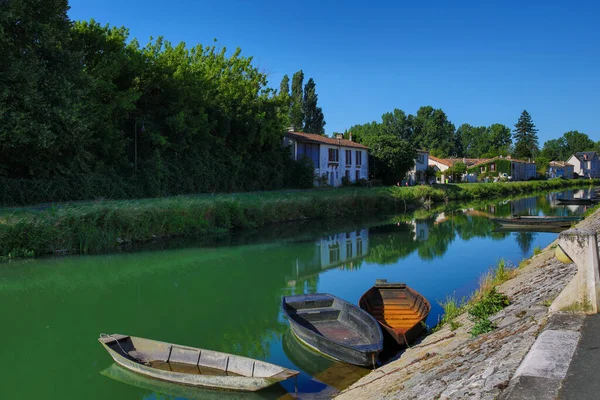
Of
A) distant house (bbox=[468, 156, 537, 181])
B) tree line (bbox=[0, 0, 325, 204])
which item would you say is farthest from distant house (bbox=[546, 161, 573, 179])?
tree line (bbox=[0, 0, 325, 204])

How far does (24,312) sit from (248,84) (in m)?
35.6

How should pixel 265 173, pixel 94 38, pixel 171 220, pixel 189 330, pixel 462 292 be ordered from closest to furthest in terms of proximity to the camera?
pixel 189 330 → pixel 462 292 → pixel 171 220 → pixel 94 38 → pixel 265 173

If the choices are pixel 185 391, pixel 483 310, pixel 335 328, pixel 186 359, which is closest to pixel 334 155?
pixel 335 328

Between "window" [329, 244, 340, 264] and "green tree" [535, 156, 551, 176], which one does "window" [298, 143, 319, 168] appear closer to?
"window" [329, 244, 340, 264]

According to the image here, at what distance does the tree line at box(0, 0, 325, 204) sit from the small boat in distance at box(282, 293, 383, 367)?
59.0ft

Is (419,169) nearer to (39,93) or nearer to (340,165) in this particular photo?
(340,165)

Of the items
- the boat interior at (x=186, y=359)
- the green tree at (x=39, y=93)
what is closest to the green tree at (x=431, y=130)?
the green tree at (x=39, y=93)

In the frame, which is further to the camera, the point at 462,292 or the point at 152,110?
the point at 152,110

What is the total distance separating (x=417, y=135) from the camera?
354 feet

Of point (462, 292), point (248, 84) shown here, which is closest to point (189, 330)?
point (462, 292)

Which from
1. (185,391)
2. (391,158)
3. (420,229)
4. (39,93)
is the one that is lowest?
(185,391)

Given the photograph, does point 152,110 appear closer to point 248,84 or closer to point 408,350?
point 248,84

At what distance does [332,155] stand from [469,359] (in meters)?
48.7

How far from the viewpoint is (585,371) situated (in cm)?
436
